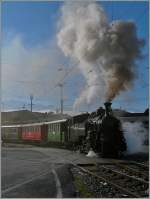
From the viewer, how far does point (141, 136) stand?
24.6 m

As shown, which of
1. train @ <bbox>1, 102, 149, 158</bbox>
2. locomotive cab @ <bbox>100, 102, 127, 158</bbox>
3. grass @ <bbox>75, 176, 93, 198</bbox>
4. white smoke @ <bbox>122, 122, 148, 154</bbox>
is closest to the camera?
grass @ <bbox>75, 176, 93, 198</bbox>

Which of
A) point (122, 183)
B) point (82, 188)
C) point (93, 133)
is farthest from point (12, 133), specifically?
point (82, 188)

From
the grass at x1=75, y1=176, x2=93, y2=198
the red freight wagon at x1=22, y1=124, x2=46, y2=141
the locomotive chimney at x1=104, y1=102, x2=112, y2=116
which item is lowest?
the grass at x1=75, y1=176, x2=93, y2=198

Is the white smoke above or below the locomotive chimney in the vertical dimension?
below

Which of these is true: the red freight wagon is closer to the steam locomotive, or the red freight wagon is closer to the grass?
the steam locomotive

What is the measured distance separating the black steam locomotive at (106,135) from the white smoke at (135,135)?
108 inches

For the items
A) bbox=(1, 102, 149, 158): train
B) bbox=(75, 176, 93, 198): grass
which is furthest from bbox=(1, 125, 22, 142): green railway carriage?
bbox=(75, 176, 93, 198): grass

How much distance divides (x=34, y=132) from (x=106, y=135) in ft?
61.7

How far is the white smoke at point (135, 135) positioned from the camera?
957 inches

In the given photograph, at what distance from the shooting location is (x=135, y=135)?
2466 centimetres

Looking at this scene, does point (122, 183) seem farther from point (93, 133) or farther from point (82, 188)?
point (93, 133)

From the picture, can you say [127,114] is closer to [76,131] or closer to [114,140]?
[76,131]

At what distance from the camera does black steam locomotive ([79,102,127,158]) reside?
20922mm

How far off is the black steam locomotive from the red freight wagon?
45.7ft
